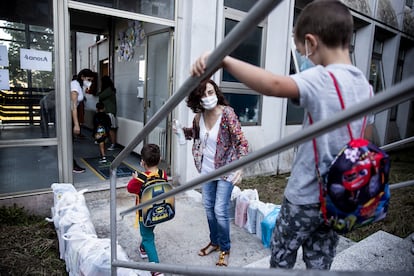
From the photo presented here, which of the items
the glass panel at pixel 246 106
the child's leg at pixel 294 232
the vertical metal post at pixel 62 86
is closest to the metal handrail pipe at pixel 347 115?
the child's leg at pixel 294 232

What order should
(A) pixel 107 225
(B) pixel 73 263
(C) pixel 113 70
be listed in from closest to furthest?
1. (B) pixel 73 263
2. (A) pixel 107 225
3. (C) pixel 113 70

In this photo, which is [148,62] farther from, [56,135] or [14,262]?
[14,262]

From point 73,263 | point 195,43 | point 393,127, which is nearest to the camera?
point 73,263

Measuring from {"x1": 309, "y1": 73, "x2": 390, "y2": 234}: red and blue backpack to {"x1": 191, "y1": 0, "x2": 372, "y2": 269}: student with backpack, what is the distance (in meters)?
0.07

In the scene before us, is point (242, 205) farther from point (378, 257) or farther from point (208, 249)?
point (378, 257)

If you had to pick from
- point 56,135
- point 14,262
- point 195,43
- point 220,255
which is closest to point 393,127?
point 195,43

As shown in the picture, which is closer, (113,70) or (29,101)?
(29,101)

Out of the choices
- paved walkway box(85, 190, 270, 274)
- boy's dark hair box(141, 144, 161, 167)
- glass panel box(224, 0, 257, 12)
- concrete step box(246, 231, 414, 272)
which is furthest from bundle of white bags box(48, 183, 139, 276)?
glass panel box(224, 0, 257, 12)

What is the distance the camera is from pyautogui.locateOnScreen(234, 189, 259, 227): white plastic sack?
3049 millimetres

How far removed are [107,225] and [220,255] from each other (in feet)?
4.26

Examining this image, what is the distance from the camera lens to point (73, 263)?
202cm

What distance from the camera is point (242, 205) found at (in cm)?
306

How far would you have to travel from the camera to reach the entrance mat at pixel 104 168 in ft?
14.5

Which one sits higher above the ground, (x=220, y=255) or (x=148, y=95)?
(x=148, y=95)
